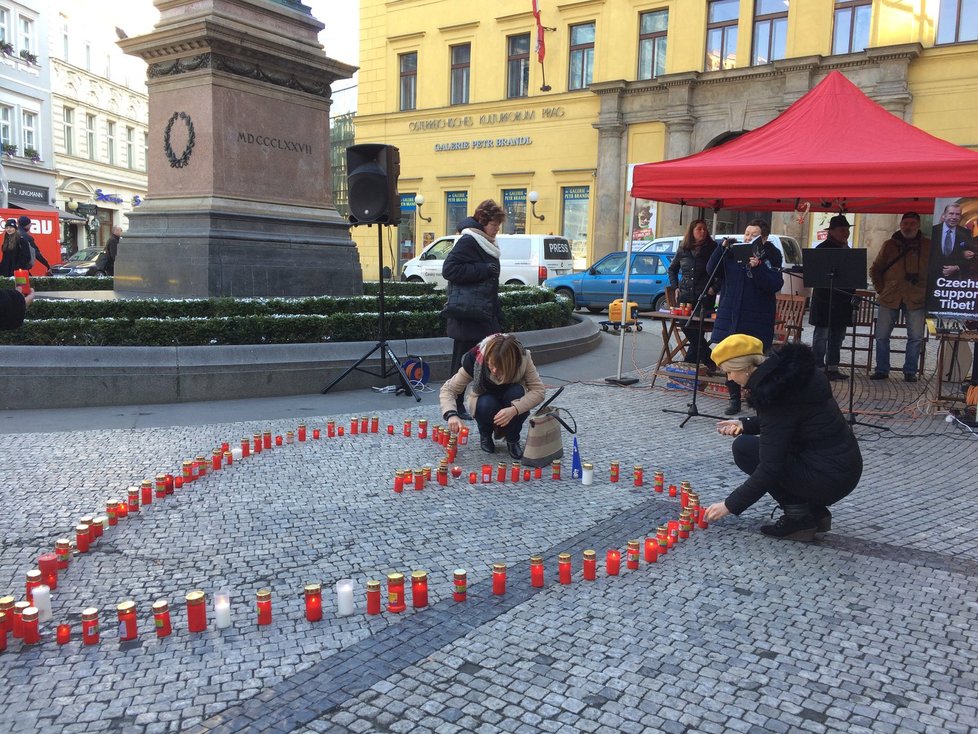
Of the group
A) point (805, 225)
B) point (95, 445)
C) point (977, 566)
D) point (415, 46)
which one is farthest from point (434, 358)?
point (415, 46)

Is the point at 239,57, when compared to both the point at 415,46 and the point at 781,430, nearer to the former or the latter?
the point at 781,430

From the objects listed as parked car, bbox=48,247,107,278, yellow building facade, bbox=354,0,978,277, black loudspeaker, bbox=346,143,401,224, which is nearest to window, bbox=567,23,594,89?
yellow building facade, bbox=354,0,978,277

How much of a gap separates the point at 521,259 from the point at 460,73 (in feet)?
44.9

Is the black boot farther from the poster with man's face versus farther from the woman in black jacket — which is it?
the woman in black jacket

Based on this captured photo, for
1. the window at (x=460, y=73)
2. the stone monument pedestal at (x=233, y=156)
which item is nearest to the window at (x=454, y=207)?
the window at (x=460, y=73)

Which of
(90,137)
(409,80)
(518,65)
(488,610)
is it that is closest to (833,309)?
(488,610)

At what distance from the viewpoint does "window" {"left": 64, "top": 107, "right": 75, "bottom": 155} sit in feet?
152

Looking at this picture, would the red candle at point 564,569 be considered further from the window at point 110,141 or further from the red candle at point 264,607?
the window at point 110,141

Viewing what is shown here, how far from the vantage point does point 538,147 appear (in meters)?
30.9

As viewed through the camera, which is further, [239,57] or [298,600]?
[239,57]

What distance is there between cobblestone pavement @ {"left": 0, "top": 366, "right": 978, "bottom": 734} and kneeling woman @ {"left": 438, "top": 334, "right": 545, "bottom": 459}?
435 millimetres

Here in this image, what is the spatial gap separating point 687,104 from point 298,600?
26305mm

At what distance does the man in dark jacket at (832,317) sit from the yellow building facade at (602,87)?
1231 centimetres

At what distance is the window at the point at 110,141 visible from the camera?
5039 cm
